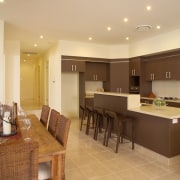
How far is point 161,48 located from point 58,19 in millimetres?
3184

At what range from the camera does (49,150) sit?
1.69 m

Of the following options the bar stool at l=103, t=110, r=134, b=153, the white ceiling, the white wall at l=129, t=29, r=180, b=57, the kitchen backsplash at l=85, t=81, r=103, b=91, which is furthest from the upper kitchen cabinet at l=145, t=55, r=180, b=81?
the bar stool at l=103, t=110, r=134, b=153

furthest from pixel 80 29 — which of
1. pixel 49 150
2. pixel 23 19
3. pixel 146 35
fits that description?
pixel 49 150

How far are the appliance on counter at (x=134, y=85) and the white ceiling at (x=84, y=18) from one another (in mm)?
1665

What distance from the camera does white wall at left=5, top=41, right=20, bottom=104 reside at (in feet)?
20.6

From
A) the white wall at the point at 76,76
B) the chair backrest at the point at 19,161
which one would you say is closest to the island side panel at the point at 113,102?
the white wall at the point at 76,76

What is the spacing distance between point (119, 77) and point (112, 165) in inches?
173

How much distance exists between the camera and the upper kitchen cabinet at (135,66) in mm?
6449

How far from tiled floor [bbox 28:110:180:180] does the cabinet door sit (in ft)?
10.7

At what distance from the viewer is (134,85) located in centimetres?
709

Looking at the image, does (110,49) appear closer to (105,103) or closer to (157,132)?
(105,103)

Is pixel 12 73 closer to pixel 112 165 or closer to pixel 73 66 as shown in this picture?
pixel 73 66

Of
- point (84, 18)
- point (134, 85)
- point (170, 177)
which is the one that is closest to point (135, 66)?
point (134, 85)

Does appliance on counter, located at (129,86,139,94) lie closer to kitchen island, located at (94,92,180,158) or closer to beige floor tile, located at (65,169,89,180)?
kitchen island, located at (94,92,180,158)
